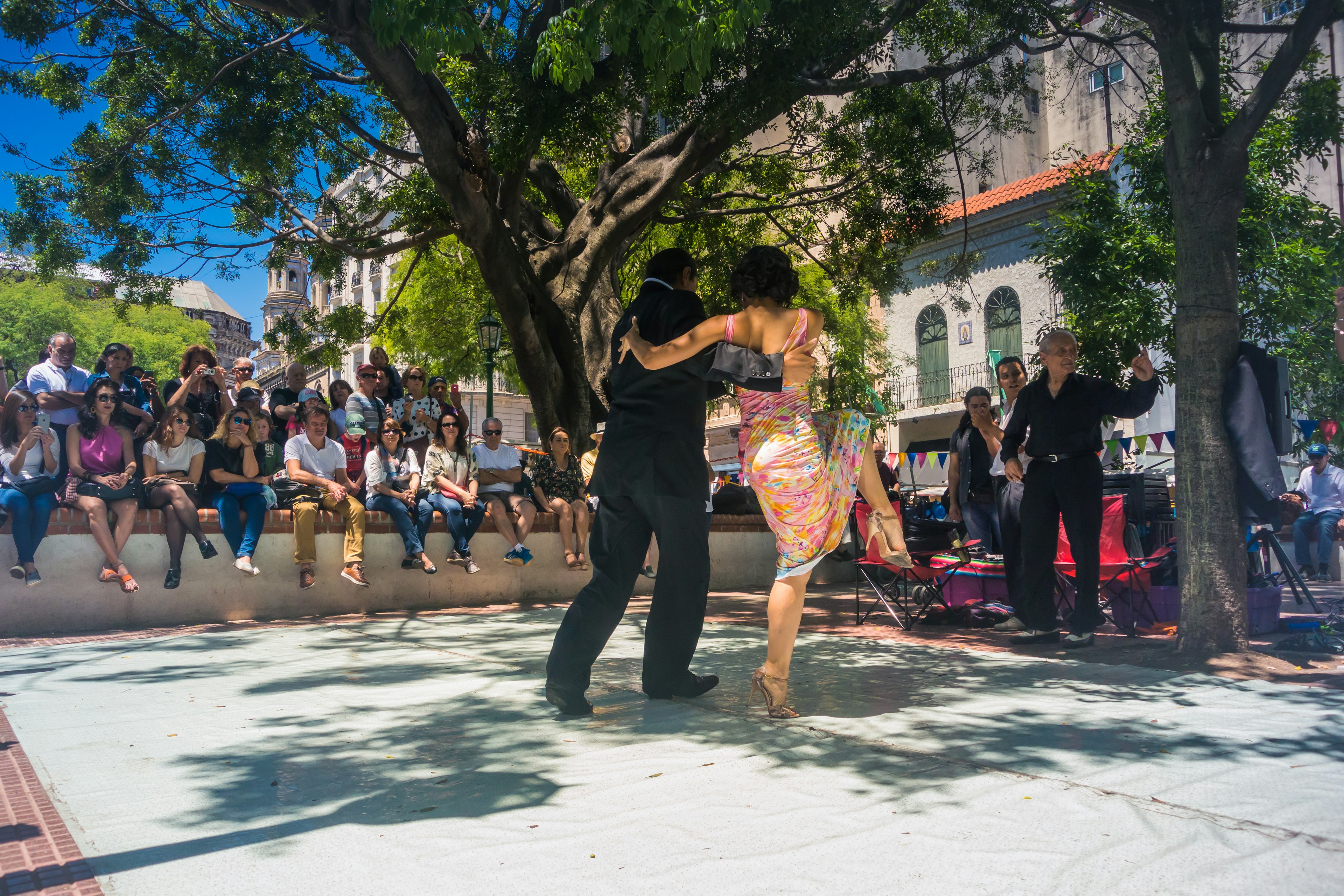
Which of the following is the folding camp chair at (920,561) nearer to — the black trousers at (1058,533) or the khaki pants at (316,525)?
the black trousers at (1058,533)

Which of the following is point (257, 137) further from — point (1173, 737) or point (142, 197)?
point (1173, 737)

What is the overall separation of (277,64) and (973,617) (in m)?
9.28

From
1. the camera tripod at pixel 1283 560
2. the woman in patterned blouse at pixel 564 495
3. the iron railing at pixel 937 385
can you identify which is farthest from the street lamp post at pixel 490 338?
the iron railing at pixel 937 385

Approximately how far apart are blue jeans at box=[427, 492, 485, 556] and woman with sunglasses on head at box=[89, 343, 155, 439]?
8.79 feet

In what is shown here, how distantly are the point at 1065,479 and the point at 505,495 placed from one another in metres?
5.88

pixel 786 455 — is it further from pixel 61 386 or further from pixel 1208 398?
pixel 61 386

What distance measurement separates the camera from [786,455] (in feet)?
13.6

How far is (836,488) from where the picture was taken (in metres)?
4.24

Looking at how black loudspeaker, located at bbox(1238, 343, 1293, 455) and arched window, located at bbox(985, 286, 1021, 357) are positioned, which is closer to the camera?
black loudspeaker, located at bbox(1238, 343, 1293, 455)

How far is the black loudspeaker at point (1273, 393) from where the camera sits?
18.5 ft

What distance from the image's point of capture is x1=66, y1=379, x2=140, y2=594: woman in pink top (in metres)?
7.70

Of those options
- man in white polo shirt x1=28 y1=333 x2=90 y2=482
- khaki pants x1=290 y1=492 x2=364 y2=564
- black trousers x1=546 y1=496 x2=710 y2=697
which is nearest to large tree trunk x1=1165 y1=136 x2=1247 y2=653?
black trousers x1=546 y1=496 x2=710 y2=697

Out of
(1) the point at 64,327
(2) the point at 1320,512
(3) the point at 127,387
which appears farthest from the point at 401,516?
(1) the point at 64,327

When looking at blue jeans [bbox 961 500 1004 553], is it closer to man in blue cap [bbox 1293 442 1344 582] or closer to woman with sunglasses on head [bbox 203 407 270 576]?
man in blue cap [bbox 1293 442 1344 582]
